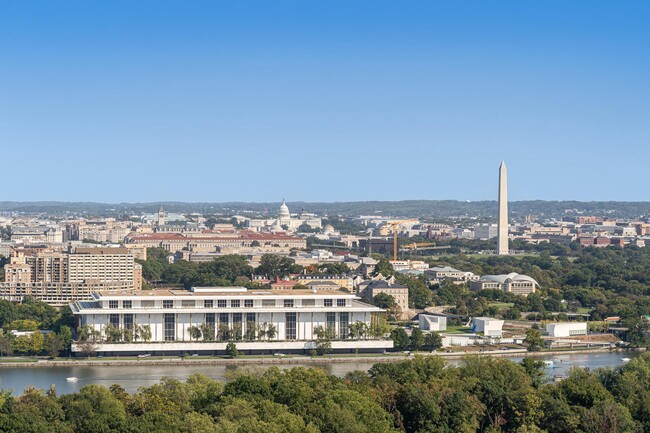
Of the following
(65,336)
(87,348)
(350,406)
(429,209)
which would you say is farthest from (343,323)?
(429,209)

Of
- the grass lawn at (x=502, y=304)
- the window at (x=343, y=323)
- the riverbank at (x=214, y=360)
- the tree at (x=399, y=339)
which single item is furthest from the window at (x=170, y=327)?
the grass lawn at (x=502, y=304)

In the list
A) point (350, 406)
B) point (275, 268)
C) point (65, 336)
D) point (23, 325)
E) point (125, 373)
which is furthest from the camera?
point (275, 268)

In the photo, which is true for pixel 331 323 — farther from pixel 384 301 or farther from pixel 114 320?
pixel 384 301

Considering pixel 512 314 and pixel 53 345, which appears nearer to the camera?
pixel 53 345

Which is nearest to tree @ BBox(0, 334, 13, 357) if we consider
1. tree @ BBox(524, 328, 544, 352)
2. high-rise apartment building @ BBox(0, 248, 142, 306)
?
high-rise apartment building @ BBox(0, 248, 142, 306)

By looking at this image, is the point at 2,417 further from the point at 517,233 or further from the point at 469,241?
the point at 517,233

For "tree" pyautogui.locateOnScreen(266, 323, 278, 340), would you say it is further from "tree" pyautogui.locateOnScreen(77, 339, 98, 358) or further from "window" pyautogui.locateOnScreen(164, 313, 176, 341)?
"tree" pyautogui.locateOnScreen(77, 339, 98, 358)
